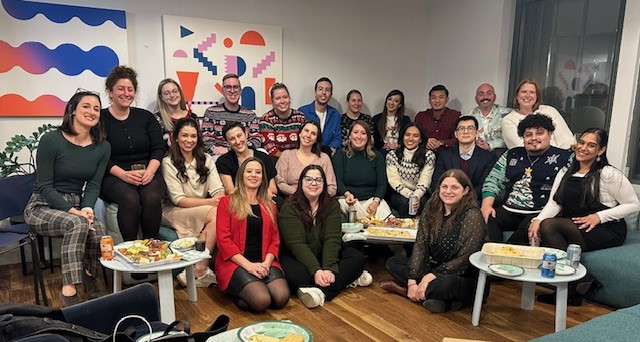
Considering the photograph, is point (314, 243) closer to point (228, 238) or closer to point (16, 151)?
point (228, 238)

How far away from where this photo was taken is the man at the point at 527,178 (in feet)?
10.9

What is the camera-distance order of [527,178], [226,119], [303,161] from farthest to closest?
[226,119]
[303,161]
[527,178]

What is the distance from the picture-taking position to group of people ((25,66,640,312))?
278cm

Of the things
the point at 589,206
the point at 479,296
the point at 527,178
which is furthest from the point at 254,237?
the point at 589,206

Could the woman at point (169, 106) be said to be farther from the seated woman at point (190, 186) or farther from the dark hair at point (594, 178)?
the dark hair at point (594, 178)

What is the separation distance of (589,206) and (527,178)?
0.48 metres

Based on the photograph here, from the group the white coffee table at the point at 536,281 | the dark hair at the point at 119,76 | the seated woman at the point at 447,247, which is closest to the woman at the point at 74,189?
the dark hair at the point at 119,76

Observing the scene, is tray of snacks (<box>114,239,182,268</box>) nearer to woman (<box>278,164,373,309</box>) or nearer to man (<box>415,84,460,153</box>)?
woman (<box>278,164,373,309</box>)

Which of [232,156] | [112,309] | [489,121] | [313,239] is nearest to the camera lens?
[112,309]

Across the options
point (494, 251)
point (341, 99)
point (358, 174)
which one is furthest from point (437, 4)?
point (494, 251)

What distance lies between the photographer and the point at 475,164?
3742 millimetres

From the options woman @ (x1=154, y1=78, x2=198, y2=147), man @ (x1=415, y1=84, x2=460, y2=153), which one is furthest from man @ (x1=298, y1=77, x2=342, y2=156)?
woman @ (x1=154, y1=78, x2=198, y2=147)

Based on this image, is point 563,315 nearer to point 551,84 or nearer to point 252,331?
point 252,331

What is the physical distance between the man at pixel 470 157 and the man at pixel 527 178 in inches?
9.6
